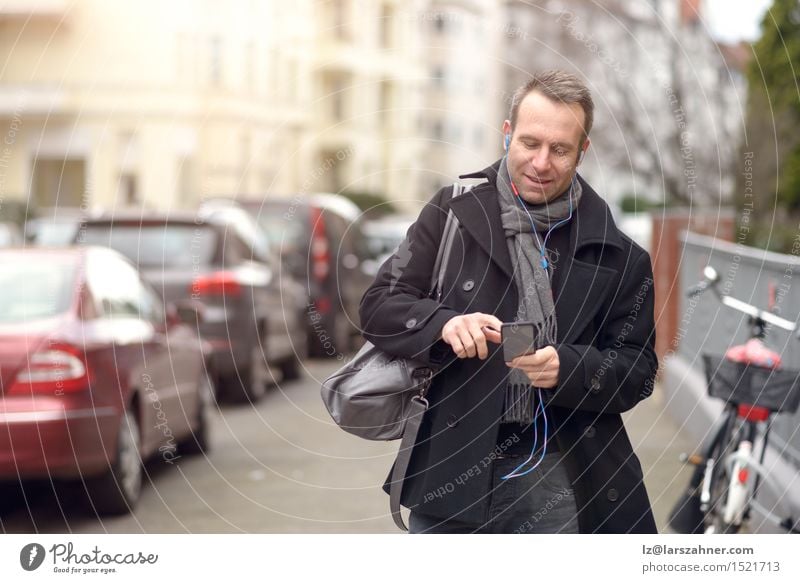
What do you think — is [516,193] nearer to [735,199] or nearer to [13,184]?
[735,199]

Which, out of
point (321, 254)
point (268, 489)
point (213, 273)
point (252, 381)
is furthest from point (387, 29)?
point (268, 489)

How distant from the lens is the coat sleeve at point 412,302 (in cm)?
341

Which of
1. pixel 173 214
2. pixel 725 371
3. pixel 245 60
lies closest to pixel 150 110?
pixel 245 60

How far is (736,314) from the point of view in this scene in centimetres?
902

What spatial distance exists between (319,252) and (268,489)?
23.7 ft

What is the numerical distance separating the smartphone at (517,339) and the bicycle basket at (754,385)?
2.84 m

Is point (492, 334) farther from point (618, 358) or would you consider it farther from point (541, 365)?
point (618, 358)

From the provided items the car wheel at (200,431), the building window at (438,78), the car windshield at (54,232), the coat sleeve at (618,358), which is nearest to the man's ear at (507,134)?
the coat sleeve at (618,358)

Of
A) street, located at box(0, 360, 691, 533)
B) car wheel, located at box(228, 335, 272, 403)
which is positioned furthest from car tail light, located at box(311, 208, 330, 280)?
street, located at box(0, 360, 691, 533)

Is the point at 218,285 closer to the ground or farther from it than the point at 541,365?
closer to the ground

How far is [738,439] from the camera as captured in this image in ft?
20.9

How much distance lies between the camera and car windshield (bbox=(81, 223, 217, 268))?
11.5 metres
